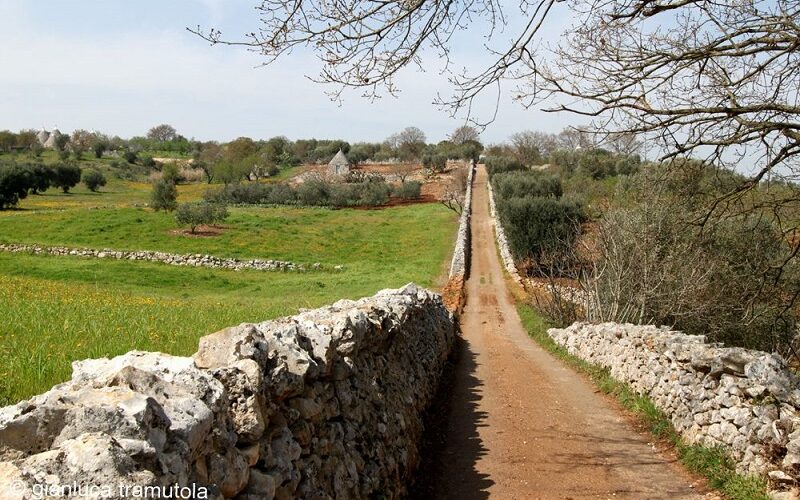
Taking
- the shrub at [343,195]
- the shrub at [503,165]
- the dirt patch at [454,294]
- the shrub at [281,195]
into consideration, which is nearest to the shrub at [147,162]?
the shrub at [281,195]

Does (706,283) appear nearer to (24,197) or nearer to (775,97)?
(775,97)

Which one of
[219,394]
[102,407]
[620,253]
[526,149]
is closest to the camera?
[102,407]

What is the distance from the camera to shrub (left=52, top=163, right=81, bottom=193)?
279 feet

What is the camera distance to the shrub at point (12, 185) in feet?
211

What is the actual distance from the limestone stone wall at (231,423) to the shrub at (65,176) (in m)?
88.8

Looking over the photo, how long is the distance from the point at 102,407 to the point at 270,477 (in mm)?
1624

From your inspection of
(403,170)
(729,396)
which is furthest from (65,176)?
(729,396)

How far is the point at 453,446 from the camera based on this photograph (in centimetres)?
997

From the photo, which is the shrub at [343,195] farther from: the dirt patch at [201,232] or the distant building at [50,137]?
the distant building at [50,137]

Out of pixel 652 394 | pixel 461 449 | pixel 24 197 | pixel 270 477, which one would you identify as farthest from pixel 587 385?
pixel 24 197

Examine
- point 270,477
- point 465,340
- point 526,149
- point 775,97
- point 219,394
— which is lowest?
point 465,340

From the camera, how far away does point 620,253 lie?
1975cm

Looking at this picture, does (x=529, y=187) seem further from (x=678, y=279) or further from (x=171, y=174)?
(x=171, y=174)

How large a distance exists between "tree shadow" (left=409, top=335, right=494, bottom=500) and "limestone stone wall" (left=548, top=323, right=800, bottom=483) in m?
3.07
